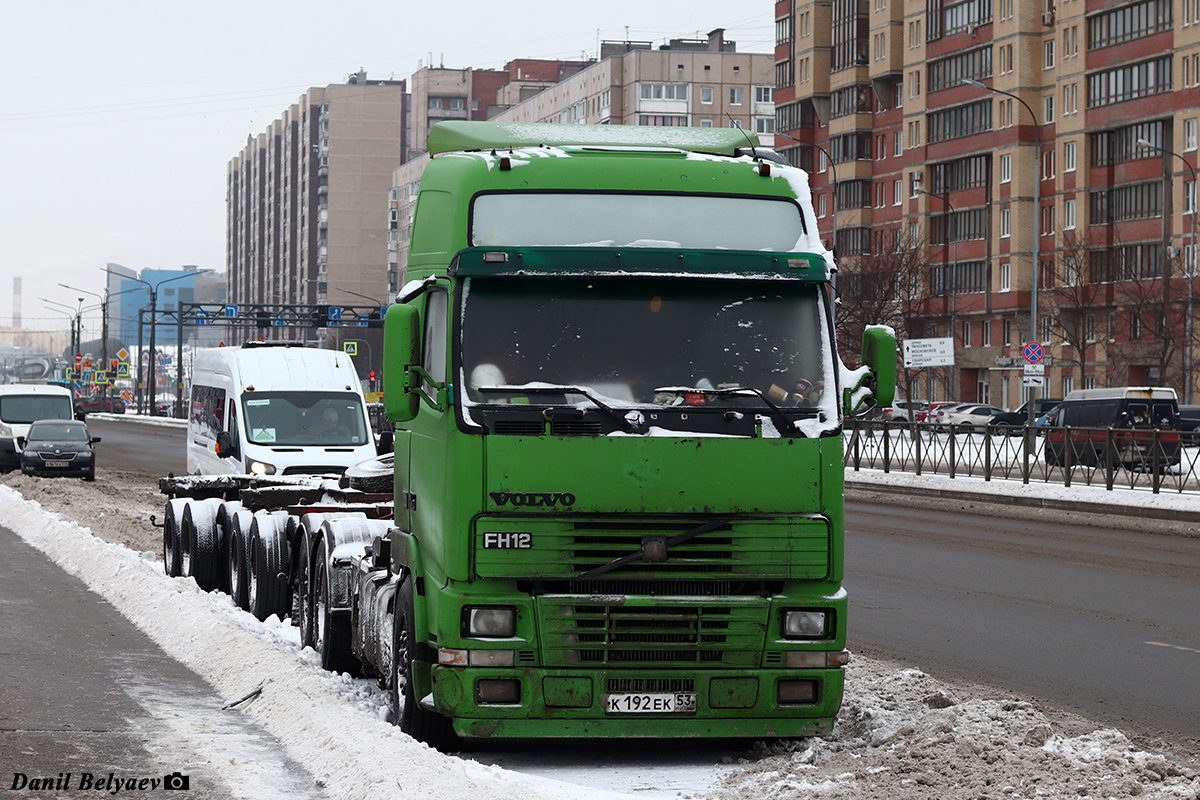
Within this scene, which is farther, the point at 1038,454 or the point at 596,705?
the point at 1038,454

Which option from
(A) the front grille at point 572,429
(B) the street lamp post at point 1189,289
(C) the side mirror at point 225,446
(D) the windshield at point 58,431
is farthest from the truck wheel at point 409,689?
(B) the street lamp post at point 1189,289

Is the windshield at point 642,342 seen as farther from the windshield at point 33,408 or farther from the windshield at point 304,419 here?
the windshield at point 33,408

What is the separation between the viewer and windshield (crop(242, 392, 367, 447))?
68.4 ft

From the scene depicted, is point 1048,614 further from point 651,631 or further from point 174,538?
point 174,538

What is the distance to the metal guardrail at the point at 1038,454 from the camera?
28.7m

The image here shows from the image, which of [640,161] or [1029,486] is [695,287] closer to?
[640,161]

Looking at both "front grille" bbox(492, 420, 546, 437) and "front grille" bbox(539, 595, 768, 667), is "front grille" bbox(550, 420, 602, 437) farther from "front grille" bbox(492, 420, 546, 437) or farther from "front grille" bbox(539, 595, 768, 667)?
"front grille" bbox(539, 595, 768, 667)

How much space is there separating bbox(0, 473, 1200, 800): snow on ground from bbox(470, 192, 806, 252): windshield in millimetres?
2400

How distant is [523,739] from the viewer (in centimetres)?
838

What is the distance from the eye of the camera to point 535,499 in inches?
288

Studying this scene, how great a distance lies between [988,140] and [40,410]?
5344 cm

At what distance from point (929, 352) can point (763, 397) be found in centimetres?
3856

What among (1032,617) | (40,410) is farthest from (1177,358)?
(1032,617)

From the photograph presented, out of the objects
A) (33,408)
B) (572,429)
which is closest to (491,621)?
(572,429)
